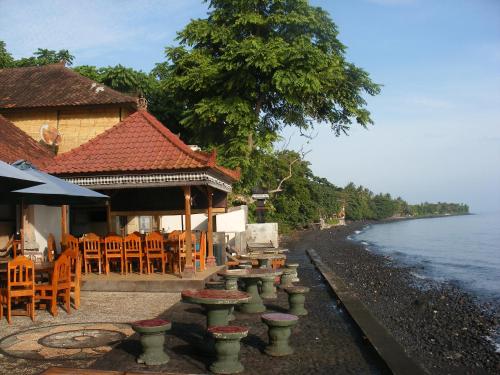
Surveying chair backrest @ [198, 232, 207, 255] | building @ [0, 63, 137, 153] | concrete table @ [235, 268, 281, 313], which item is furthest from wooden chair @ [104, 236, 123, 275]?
building @ [0, 63, 137, 153]

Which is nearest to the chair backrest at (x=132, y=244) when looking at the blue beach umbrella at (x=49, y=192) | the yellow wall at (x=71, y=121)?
the blue beach umbrella at (x=49, y=192)

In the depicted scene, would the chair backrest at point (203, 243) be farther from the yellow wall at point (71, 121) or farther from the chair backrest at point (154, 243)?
the yellow wall at point (71, 121)

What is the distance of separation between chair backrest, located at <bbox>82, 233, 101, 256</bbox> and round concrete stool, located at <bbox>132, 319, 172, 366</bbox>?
20.8 feet

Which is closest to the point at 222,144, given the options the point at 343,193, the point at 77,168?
the point at 77,168

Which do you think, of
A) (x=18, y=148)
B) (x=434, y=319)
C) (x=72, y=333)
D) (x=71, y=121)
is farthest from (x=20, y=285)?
(x=71, y=121)

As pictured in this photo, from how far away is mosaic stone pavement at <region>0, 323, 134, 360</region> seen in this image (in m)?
6.18

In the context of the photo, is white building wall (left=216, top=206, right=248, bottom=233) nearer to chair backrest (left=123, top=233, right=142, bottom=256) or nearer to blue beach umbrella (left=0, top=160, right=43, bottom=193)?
chair backrest (left=123, top=233, right=142, bottom=256)

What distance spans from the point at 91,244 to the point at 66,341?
213 inches

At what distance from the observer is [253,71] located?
2350 centimetres

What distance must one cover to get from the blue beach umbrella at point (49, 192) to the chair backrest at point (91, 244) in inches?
73.7

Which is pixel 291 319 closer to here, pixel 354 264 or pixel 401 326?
pixel 401 326

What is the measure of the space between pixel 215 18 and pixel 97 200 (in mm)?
17375

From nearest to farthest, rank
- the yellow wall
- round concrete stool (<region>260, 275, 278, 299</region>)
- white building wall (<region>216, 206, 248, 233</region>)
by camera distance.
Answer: round concrete stool (<region>260, 275, 278, 299</region>) < the yellow wall < white building wall (<region>216, 206, 248, 233</region>)

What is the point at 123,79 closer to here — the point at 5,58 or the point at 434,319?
the point at 5,58
